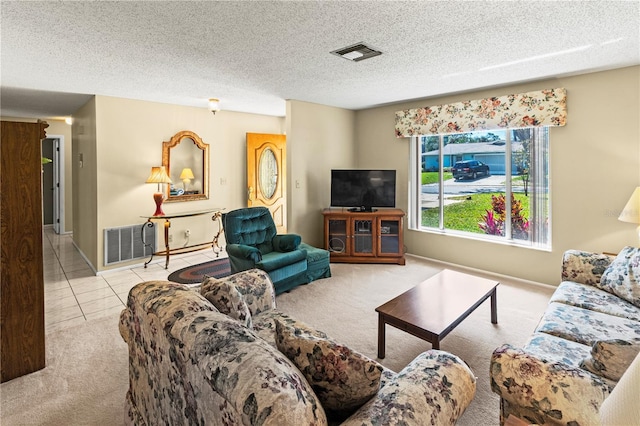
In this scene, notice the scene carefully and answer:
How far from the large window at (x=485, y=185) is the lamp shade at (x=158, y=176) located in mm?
3654

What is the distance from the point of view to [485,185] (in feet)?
14.3

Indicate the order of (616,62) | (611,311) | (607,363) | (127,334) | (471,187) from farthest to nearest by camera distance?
(471,187) < (616,62) < (611,311) < (127,334) < (607,363)

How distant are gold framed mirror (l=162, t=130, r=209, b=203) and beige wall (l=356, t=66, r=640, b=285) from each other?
4051 millimetres

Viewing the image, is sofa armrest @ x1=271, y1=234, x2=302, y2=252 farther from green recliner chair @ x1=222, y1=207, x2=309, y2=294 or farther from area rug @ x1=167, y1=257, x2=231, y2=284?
area rug @ x1=167, y1=257, x2=231, y2=284

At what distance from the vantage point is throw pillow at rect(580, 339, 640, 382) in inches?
48.5

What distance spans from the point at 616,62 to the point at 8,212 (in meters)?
5.09

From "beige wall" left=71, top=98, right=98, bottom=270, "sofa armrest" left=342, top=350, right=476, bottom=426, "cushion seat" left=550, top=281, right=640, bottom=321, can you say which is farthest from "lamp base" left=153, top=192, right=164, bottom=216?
"cushion seat" left=550, top=281, right=640, bottom=321

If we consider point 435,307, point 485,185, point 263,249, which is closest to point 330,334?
point 435,307

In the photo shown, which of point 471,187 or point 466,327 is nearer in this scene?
point 466,327

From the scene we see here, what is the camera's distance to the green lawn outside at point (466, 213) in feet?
14.5

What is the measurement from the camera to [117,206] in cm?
452

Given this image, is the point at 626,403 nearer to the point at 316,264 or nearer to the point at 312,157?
the point at 316,264

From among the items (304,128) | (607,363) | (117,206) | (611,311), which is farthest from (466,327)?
(117,206)

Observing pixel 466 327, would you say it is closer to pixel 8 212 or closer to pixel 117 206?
pixel 8 212
